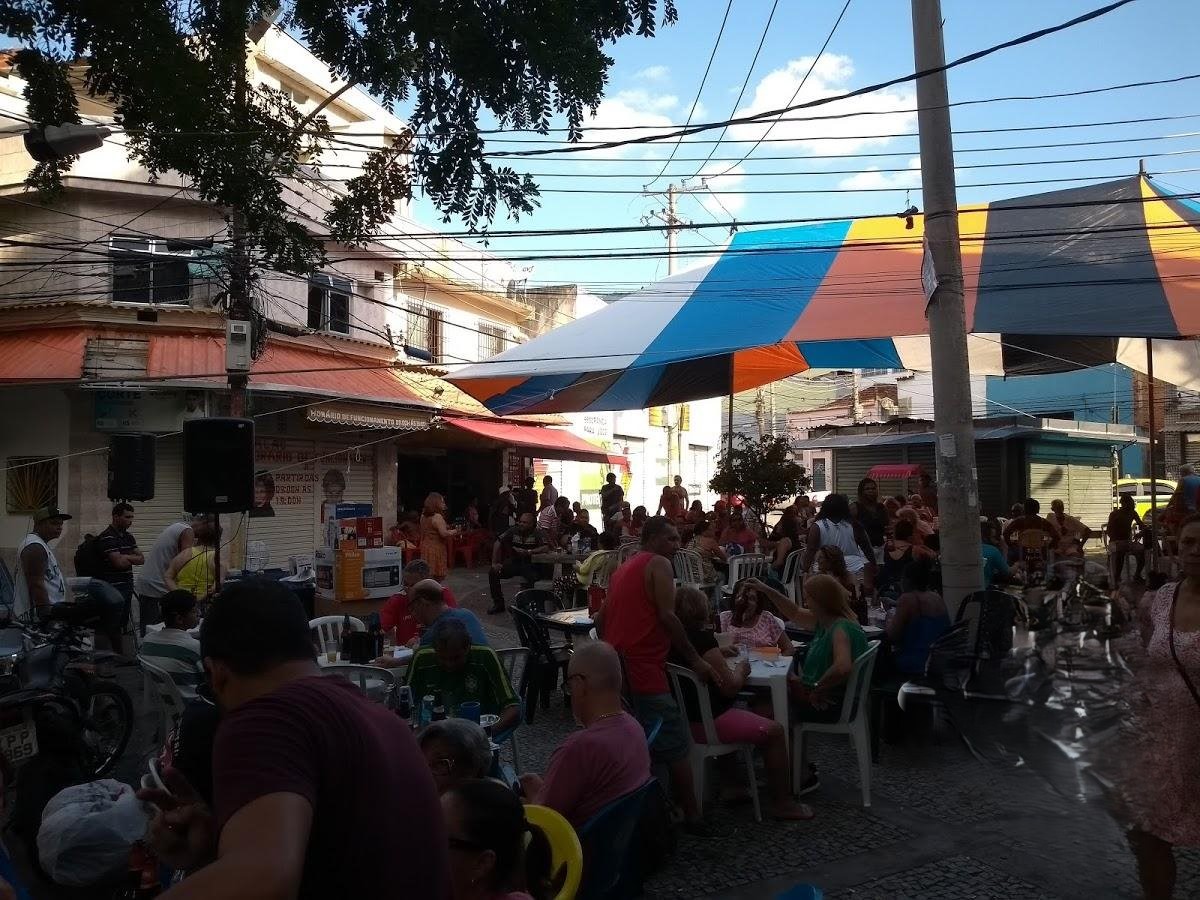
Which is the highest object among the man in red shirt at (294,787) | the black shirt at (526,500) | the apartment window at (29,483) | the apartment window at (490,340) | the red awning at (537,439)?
the apartment window at (490,340)

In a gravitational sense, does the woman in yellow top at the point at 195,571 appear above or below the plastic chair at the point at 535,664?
above

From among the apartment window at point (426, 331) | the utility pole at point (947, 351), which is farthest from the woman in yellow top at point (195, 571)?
the apartment window at point (426, 331)

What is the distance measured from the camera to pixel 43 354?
13641 millimetres

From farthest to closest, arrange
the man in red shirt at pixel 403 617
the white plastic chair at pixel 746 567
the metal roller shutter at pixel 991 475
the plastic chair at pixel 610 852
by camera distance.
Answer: the metal roller shutter at pixel 991 475, the white plastic chair at pixel 746 567, the man in red shirt at pixel 403 617, the plastic chair at pixel 610 852

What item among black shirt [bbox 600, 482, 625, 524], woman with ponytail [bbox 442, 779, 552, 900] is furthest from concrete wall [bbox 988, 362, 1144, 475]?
woman with ponytail [bbox 442, 779, 552, 900]

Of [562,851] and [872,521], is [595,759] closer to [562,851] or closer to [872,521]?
[562,851]

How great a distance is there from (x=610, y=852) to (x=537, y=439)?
16589 mm

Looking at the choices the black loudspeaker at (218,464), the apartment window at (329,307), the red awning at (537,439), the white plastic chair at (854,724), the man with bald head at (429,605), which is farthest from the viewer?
the red awning at (537,439)

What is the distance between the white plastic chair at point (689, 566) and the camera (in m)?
10.3

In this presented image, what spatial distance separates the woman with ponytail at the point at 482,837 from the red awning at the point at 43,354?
13099 mm

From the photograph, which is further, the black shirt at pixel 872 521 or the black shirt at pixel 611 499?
the black shirt at pixel 611 499

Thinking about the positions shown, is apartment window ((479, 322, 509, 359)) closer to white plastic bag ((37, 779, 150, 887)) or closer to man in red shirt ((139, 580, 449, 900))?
white plastic bag ((37, 779, 150, 887))

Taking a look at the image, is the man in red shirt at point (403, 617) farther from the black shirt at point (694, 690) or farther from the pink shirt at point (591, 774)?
the pink shirt at point (591, 774)

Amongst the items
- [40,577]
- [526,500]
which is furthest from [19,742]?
[526,500]
